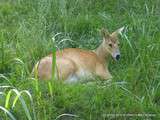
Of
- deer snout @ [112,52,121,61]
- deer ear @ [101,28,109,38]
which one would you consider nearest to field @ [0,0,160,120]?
deer snout @ [112,52,121,61]

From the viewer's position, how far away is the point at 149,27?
8.58 metres

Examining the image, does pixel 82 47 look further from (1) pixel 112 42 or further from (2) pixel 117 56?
(2) pixel 117 56

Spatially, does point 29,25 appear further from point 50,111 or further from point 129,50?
point 50,111

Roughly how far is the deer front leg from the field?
0.29 ft

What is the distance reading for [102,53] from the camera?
9.08 metres

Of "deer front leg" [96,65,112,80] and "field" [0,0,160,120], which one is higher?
"field" [0,0,160,120]

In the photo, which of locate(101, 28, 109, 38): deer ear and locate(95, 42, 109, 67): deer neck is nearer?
locate(101, 28, 109, 38): deer ear

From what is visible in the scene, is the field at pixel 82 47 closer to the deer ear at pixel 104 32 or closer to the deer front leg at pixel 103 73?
the deer front leg at pixel 103 73

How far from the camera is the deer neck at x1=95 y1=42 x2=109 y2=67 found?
29.6 feet

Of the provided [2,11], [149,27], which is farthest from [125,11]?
[2,11]

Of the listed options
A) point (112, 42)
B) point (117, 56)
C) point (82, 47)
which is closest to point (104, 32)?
point (112, 42)

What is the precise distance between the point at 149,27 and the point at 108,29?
1.04 meters

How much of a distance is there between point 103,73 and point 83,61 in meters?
0.37

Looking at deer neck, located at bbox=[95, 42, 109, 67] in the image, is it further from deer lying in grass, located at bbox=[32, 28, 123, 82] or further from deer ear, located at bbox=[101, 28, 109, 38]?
deer ear, located at bbox=[101, 28, 109, 38]
